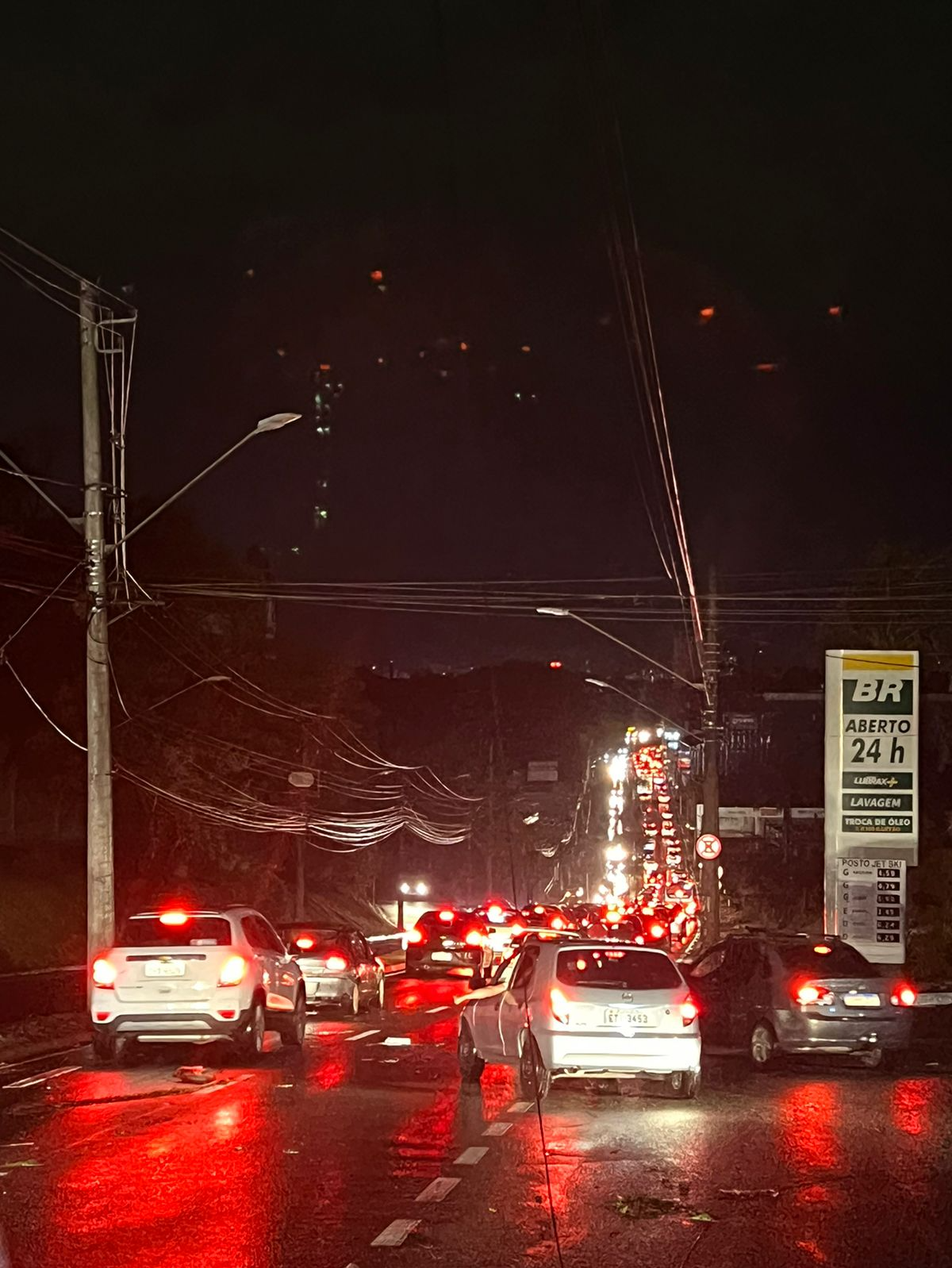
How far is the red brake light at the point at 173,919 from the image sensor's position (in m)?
18.9

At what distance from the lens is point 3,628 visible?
126 feet

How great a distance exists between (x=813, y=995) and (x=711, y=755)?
18726 mm

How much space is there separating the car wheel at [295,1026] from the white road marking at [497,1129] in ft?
22.0

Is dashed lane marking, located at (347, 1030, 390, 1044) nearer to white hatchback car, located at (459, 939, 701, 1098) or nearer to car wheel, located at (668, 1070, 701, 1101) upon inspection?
white hatchback car, located at (459, 939, 701, 1098)

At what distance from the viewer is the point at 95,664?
76.8 ft

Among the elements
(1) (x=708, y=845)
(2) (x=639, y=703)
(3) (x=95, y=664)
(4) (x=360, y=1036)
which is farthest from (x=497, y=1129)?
(1) (x=708, y=845)

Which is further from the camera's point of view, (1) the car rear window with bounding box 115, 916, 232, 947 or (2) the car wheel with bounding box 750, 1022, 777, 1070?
(1) the car rear window with bounding box 115, 916, 232, 947

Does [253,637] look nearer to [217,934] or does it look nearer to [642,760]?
[217,934]

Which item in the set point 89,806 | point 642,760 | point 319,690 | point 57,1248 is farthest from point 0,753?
point 642,760

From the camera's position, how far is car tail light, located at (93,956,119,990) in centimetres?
1805

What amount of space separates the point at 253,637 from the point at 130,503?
10.3 meters

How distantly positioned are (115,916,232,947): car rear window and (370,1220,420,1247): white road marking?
9533mm

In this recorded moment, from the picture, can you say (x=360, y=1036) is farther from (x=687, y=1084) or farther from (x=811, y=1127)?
(x=811, y=1127)

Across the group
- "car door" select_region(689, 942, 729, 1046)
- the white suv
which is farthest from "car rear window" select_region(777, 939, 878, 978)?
the white suv
